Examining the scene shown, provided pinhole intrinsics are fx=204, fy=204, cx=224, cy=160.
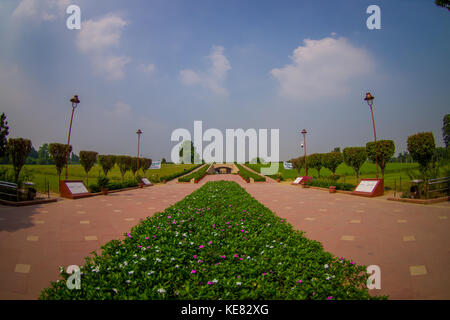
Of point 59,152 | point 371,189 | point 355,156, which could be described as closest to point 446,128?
point 355,156

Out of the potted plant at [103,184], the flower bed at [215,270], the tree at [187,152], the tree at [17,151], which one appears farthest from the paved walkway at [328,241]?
the tree at [187,152]

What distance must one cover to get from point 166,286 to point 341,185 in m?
14.8

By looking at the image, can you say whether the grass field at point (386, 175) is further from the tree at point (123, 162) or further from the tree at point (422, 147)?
the tree at point (123, 162)

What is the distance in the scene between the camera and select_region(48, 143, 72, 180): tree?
43.5 ft

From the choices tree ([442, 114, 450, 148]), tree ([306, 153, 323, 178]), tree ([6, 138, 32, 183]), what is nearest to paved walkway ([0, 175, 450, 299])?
tree ([6, 138, 32, 183])

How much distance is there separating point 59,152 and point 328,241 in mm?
16067

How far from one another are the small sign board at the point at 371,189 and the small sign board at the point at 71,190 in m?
15.8

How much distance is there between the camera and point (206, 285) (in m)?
1.96

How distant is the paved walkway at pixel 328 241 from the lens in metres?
2.96

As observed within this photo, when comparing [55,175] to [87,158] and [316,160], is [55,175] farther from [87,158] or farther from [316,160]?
[316,160]

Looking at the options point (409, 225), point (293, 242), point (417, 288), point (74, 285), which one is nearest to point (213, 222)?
point (293, 242)

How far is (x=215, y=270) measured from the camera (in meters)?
2.33

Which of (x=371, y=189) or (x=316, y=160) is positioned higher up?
(x=316, y=160)
